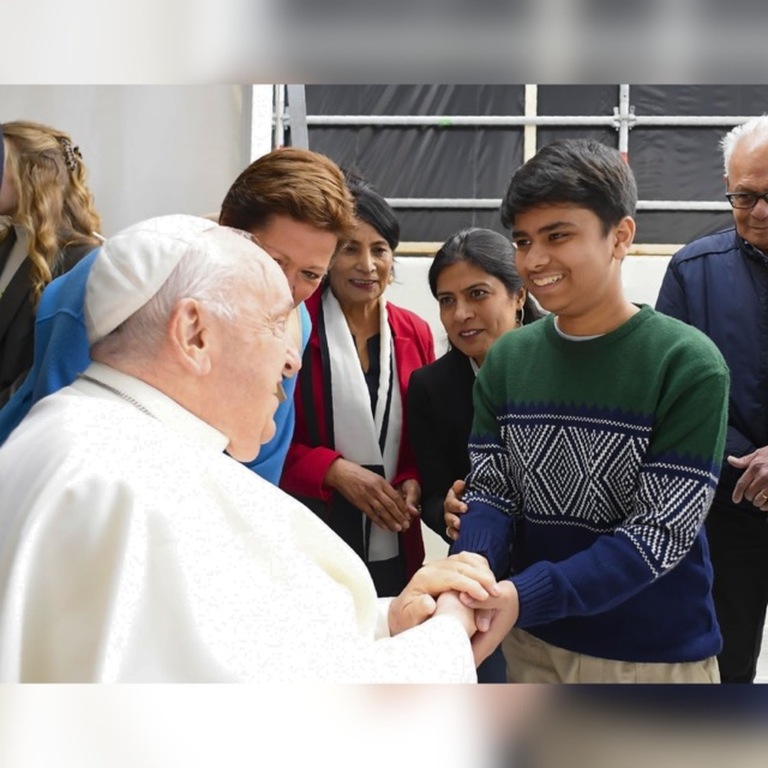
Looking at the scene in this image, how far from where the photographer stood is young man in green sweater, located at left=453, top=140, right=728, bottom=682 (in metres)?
1.33

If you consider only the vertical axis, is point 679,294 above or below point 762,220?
below

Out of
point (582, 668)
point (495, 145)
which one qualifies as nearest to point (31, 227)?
point (582, 668)

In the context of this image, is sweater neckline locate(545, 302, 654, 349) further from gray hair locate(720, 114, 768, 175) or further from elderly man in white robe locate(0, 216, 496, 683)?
gray hair locate(720, 114, 768, 175)

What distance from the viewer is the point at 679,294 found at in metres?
2.16

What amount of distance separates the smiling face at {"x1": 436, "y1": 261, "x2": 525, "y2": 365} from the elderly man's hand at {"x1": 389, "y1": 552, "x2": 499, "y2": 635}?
0.69 metres

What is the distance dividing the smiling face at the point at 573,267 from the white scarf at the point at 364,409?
2.19 ft

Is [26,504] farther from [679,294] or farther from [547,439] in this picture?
[679,294]

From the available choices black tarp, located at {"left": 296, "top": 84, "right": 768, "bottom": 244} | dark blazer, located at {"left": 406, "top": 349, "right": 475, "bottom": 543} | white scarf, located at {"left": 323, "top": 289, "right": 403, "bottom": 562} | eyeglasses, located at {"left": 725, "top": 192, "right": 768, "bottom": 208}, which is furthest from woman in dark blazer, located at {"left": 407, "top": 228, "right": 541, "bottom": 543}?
black tarp, located at {"left": 296, "top": 84, "right": 768, "bottom": 244}

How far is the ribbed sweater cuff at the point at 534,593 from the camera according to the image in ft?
4.29

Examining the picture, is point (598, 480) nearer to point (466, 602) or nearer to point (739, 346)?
point (466, 602)

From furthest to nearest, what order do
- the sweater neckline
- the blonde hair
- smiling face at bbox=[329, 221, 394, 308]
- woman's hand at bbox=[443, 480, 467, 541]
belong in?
smiling face at bbox=[329, 221, 394, 308] → the blonde hair → woman's hand at bbox=[443, 480, 467, 541] → the sweater neckline

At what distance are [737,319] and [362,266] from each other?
0.77 metres

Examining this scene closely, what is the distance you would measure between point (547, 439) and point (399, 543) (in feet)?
2.46
